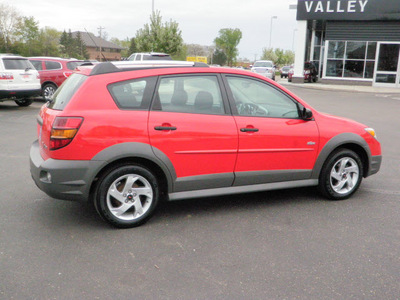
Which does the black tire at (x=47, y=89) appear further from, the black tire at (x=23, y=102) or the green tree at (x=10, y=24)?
the green tree at (x=10, y=24)

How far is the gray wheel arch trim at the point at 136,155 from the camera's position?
3.67m

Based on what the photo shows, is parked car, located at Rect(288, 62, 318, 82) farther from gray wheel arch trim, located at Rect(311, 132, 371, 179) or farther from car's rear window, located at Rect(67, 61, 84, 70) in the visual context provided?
gray wheel arch trim, located at Rect(311, 132, 371, 179)

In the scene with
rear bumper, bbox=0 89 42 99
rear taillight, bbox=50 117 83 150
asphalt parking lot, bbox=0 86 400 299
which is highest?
rear taillight, bbox=50 117 83 150

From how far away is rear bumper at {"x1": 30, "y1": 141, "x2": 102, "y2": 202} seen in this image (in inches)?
142

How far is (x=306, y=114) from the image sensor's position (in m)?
4.51

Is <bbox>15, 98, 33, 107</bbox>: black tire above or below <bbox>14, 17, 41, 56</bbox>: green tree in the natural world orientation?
below

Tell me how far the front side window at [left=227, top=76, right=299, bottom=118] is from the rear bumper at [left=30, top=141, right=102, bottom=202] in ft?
5.44

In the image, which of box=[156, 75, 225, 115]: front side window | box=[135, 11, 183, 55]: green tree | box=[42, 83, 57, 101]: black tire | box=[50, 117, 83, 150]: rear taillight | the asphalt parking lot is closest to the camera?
the asphalt parking lot

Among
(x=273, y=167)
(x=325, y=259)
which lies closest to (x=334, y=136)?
(x=273, y=167)

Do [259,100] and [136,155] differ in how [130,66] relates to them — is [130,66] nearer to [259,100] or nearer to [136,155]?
[136,155]

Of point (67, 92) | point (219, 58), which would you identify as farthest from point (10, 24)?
point (67, 92)

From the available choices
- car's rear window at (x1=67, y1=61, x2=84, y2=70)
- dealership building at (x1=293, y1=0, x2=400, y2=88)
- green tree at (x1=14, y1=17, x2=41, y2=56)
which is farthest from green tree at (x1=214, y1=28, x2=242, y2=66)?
car's rear window at (x1=67, y1=61, x2=84, y2=70)

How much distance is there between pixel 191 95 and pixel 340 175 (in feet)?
7.04

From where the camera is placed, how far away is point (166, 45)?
137ft
